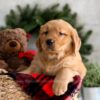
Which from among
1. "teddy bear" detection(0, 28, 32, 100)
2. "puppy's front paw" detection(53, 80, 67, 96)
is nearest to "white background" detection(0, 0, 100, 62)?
"teddy bear" detection(0, 28, 32, 100)

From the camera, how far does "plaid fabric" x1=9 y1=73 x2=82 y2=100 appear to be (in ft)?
3.40

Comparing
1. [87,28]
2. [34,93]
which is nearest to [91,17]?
[87,28]

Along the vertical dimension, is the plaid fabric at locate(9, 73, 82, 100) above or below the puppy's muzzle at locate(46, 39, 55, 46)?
below

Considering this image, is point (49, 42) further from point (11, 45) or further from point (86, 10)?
point (86, 10)

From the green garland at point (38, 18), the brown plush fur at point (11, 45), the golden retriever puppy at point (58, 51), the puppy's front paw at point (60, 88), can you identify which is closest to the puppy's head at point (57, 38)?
the golden retriever puppy at point (58, 51)

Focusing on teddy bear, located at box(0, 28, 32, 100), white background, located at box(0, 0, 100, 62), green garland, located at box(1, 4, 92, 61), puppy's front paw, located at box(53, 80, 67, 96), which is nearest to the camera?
puppy's front paw, located at box(53, 80, 67, 96)

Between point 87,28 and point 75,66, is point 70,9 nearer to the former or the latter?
point 87,28

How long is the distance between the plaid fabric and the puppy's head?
94 millimetres

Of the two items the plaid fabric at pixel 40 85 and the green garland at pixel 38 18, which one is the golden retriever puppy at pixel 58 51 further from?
the green garland at pixel 38 18

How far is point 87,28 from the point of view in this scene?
6.32 feet

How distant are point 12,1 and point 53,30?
2.80 feet

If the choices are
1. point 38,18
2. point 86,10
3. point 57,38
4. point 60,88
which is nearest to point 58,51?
point 57,38

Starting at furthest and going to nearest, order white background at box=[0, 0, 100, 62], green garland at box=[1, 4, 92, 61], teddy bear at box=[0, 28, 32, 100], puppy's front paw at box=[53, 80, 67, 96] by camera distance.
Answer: white background at box=[0, 0, 100, 62] → green garland at box=[1, 4, 92, 61] → teddy bear at box=[0, 28, 32, 100] → puppy's front paw at box=[53, 80, 67, 96]

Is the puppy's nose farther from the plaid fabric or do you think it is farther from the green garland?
the green garland
